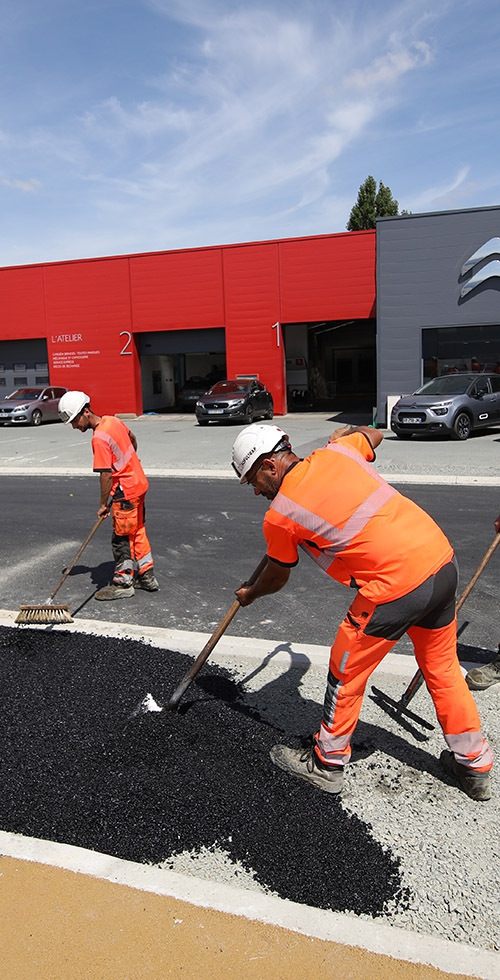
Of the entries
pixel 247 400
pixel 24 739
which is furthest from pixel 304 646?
pixel 247 400

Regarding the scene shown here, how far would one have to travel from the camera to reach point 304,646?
4914 millimetres

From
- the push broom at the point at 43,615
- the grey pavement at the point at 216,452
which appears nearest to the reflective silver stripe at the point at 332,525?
the push broom at the point at 43,615

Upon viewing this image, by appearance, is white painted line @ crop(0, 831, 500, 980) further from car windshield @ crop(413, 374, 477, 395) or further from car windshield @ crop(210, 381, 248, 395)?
car windshield @ crop(210, 381, 248, 395)

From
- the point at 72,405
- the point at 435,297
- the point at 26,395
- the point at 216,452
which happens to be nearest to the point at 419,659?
the point at 72,405

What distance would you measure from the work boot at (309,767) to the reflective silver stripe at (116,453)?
10.9 feet

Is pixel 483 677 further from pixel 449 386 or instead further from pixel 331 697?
pixel 449 386

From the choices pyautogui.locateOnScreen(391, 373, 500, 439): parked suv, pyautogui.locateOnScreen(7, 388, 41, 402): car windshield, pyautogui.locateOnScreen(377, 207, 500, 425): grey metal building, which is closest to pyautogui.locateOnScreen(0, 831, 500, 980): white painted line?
pyautogui.locateOnScreen(391, 373, 500, 439): parked suv

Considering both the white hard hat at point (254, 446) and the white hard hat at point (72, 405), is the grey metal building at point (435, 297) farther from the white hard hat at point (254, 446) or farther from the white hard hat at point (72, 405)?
the white hard hat at point (254, 446)

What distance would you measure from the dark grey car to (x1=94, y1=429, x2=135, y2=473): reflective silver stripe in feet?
60.5

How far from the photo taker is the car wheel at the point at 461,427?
17.8 metres

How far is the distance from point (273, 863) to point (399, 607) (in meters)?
1.13

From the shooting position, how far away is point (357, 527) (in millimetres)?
2984

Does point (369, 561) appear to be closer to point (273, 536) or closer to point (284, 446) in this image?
point (273, 536)

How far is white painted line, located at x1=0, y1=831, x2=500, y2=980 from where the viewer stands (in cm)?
242
